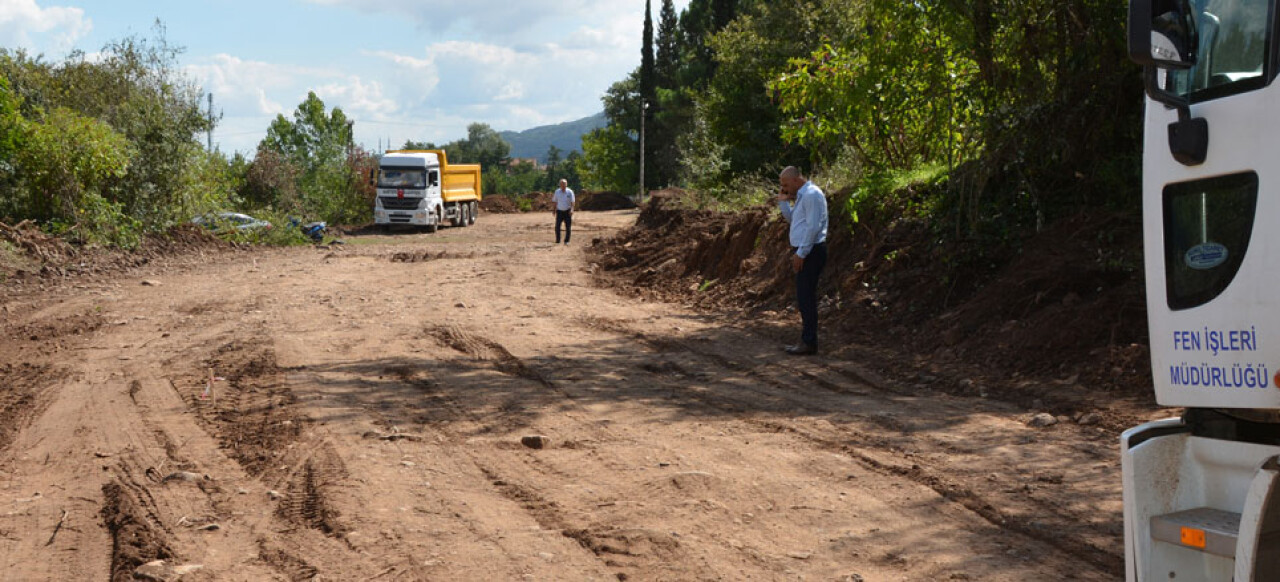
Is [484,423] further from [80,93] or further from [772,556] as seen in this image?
[80,93]

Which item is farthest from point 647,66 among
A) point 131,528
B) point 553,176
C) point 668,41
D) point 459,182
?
point 553,176

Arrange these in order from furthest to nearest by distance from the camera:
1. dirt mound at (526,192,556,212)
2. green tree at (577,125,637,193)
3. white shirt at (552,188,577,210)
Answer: green tree at (577,125,637,193), dirt mound at (526,192,556,212), white shirt at (552,188,577,210)

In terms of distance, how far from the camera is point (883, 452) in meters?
6.73

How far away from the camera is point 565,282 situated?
19094mm

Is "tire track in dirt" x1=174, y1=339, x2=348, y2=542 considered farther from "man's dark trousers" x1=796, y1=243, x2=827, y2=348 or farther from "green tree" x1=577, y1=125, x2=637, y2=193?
"green tree" x1=577, y1=125, x2=637, y2=193

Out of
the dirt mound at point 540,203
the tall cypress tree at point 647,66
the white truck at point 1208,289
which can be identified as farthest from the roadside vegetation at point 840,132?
the tall cypress tree at point 647,66

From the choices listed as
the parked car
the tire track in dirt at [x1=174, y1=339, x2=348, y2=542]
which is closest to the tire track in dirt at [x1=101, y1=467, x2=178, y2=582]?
the tire track in dirt at [x1=174, y1=339, x2=348, y2=542]

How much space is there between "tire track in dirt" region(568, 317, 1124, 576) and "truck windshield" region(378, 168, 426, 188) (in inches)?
1089

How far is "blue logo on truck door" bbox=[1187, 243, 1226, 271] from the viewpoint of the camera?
357 cm

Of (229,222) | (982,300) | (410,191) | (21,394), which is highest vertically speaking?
(410,191)

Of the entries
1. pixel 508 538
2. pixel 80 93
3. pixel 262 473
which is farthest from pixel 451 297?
pixel 80 93

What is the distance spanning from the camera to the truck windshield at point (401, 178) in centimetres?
3750

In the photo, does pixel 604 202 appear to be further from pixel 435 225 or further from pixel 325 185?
pixel 435 225

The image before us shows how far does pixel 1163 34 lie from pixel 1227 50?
0.22 meters
